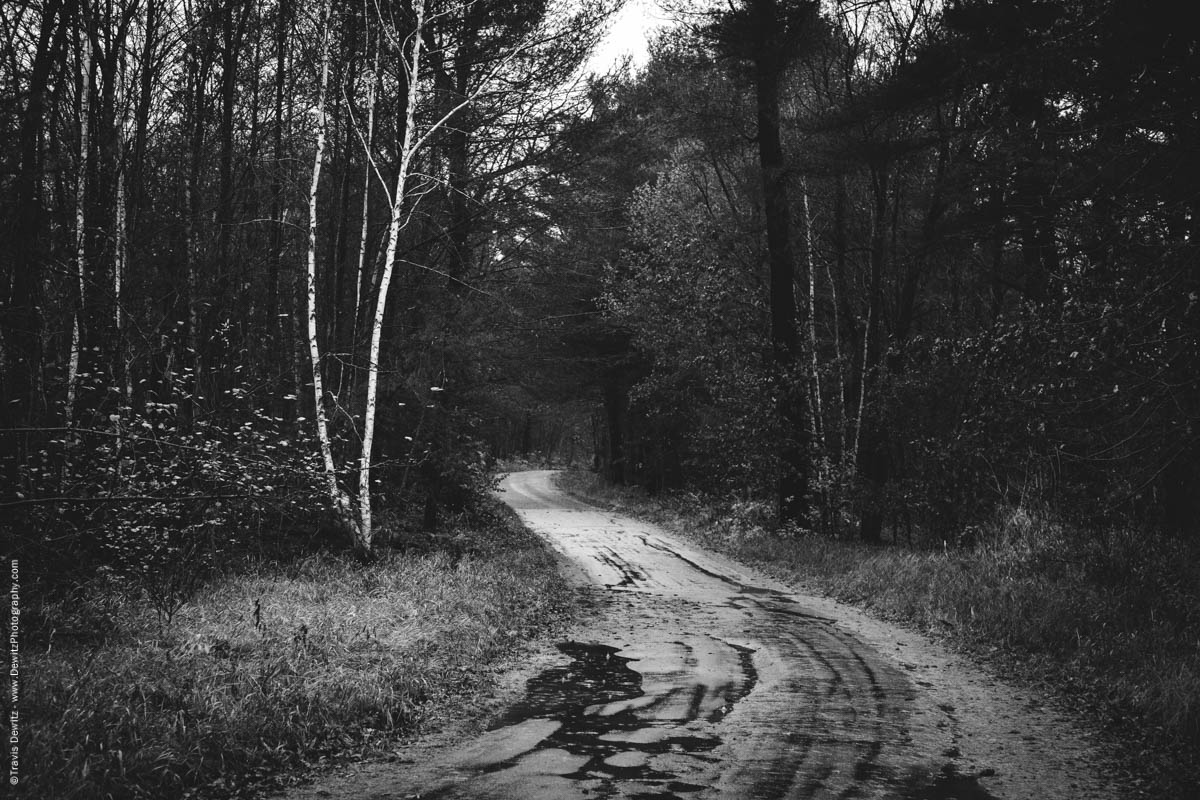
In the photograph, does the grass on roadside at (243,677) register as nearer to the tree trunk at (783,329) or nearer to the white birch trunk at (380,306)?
the white birch trunk at (380,306)

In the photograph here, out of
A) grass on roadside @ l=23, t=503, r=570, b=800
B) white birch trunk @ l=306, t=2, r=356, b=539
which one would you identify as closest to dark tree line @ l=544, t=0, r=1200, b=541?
white birch trunk @ l=306, t=2, r=356, b=539

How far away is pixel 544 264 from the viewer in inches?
734

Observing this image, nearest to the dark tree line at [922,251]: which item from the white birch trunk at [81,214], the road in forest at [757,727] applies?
the road in forest at [757,727]

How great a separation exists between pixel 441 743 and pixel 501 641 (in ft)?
10.8

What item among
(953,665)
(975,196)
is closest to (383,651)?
(953,665)

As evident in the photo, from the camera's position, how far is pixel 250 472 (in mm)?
9117

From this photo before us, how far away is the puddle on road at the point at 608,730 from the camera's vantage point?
511 centimetres

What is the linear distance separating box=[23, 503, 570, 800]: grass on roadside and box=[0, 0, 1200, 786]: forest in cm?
31

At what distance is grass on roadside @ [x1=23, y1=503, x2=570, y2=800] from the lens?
4.91 m

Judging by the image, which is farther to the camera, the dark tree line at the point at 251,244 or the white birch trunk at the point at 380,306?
the white birch trunk at the point at 380,306

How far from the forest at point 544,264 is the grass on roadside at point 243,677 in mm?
307

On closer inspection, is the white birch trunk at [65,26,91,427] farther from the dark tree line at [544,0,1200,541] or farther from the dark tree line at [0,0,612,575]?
the dark tree line at [544,0,1200,541]

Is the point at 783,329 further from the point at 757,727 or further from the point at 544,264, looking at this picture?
the point at 757,727

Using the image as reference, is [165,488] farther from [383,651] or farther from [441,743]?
[441,743]
